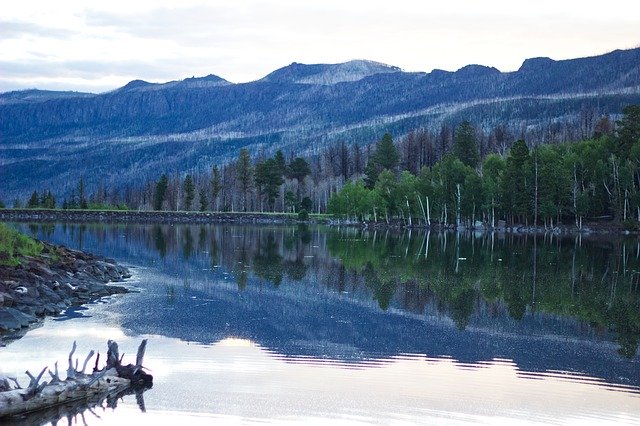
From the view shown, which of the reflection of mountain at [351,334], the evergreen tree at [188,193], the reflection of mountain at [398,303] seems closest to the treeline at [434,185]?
the evergreen tree at [188,193]

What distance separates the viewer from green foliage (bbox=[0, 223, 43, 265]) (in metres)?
40.3

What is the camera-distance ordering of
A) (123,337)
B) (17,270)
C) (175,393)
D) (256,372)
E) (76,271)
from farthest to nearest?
1. (76,271)
2. (17,270)
3. (123,337)
4. (256,372)
5. (175,393)

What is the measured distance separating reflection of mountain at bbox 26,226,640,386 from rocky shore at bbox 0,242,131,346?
2.12 meters

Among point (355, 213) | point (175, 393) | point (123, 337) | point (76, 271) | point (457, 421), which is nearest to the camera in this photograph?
point (457, 421)

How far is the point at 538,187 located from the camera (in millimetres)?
117062

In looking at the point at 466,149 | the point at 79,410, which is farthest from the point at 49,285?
the point at 466,149

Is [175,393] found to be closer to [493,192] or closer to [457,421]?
[457,421]

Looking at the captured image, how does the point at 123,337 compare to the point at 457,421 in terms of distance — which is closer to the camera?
the point at 457,421

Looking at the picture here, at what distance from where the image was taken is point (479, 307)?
40.6 meters

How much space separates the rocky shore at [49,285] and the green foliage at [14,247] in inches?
16.4

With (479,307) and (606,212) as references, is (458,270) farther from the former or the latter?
(606,212)

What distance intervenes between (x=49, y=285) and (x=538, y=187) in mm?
86502

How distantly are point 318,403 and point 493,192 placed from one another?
9867 cm

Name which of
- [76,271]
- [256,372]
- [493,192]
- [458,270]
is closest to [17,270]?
[76,271]
